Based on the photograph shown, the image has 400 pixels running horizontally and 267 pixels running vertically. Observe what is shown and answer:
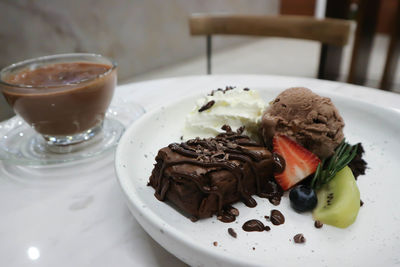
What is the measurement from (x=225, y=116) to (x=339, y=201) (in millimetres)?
578

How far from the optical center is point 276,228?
933 mm

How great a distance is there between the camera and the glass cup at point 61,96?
123 centimetres

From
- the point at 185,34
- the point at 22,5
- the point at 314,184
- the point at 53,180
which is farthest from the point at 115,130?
the point at 185,34

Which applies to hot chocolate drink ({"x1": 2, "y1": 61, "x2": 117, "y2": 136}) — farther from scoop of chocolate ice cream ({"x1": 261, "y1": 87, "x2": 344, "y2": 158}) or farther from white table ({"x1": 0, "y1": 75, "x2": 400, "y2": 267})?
scoop of chocolate ice cream ({"x1": 261, "y1": 87, "x2": 344, "y2": 158})

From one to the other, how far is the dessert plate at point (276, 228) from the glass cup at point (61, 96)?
0.73ft

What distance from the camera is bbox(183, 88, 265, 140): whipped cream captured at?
54.2 inches

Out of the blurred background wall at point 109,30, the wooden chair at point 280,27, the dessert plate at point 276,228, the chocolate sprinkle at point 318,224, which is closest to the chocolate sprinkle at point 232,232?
the dessert plate at point 276,228

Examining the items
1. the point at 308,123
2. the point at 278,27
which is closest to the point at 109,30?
the point at 278,27

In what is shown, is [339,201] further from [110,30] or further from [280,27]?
[110,30]

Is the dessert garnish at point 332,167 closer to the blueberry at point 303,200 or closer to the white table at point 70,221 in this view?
the blueberry at point 303,200

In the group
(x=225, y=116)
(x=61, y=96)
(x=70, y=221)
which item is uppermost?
(x=61, y=96)

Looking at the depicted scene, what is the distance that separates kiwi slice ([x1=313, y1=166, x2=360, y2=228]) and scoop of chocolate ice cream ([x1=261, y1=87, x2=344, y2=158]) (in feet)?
0.56

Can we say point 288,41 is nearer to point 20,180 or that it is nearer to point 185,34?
point 185,34

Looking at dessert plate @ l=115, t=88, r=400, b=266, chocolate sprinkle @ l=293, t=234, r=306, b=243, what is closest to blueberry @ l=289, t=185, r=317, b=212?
dessert plate @ l=115, t=88, r=400, b=266
